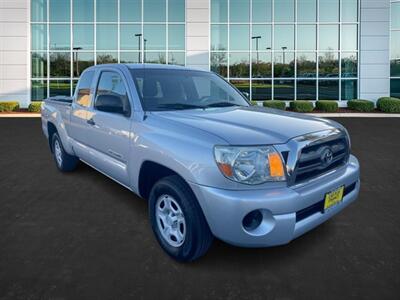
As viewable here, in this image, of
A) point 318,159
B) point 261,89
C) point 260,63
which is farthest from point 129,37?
point 318,159

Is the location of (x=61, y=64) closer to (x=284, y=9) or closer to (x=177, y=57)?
(x=177, y=57)

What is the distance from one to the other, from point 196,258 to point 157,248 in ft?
1.94

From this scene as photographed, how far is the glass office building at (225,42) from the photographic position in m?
21.2

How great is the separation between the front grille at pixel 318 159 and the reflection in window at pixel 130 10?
64.5ft

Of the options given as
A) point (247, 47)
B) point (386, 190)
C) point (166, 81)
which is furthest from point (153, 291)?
point (247, 47)

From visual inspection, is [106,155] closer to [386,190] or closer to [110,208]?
[110,208]

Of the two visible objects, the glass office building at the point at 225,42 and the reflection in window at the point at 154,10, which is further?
the reflection in window at the point at 154,10

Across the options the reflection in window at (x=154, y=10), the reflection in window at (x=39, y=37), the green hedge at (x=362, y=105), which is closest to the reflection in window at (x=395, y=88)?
the green hedge at (x=362, y=105)

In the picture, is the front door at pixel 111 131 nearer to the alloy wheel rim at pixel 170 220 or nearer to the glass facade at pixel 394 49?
the alloy wheel rim at pixel 170 220

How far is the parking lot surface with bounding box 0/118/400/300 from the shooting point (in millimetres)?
3016

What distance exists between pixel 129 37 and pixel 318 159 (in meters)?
19.8

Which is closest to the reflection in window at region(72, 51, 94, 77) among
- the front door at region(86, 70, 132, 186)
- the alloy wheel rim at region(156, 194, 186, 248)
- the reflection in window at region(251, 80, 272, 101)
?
the reflection in window at region(251, 80, 272, 101)

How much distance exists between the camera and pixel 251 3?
21438mm

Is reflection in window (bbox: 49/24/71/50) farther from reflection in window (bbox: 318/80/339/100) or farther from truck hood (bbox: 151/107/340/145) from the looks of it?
truck hood (bbox: 151/107/340/145)
